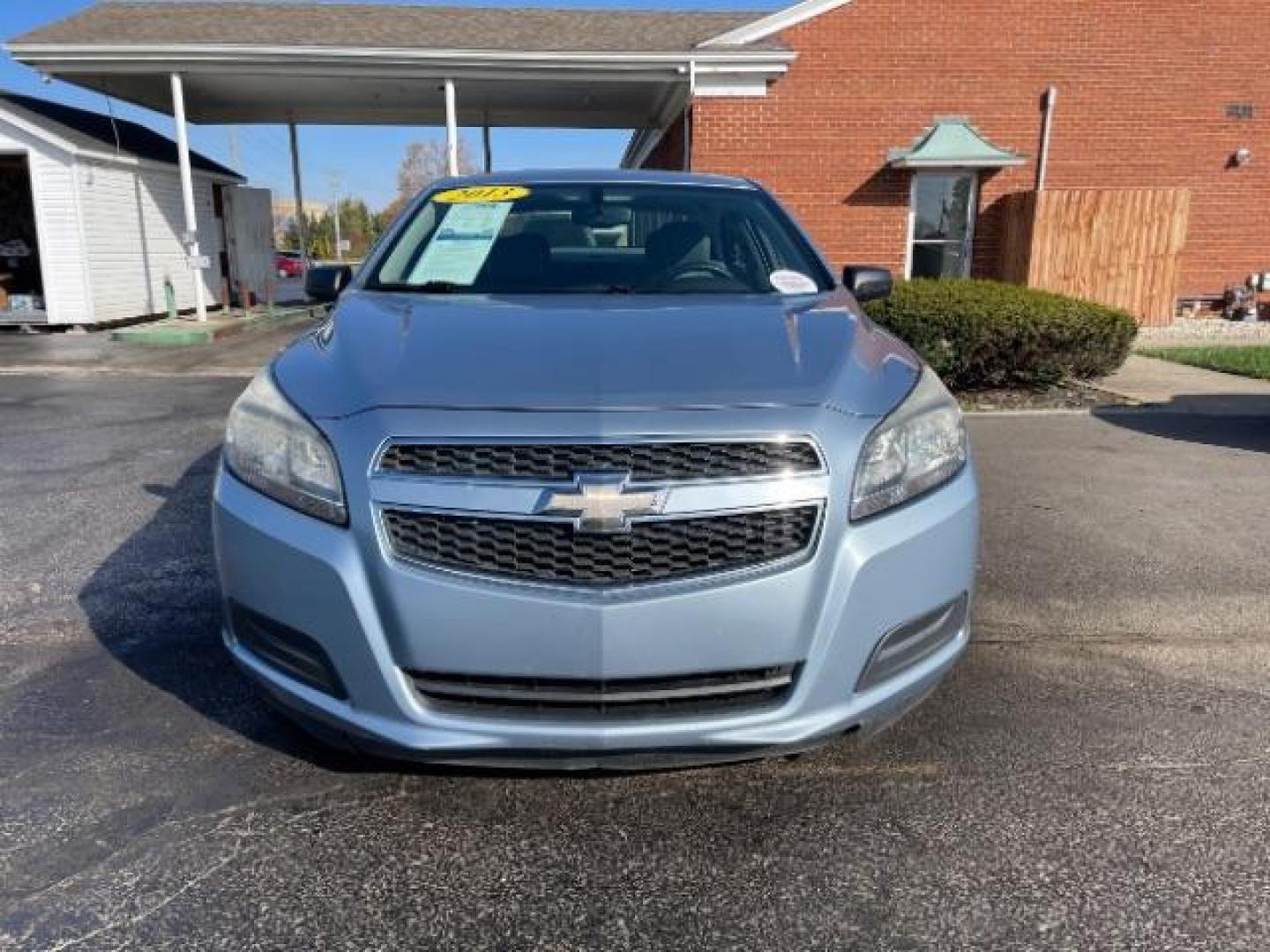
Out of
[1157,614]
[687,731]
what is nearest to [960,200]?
[1157,614]

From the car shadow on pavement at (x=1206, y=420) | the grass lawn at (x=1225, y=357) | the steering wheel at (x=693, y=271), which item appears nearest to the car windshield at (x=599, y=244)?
the steering wheel at (x=693, y=271)

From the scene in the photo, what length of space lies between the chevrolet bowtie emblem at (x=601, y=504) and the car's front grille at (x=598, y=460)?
0.13 feet

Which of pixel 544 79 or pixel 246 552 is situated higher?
pixel 544 79

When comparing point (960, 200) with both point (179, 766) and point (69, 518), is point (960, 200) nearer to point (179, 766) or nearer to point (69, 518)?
point (69, 518)

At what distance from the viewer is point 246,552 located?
222cm

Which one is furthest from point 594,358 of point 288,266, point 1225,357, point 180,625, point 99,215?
point 288,266

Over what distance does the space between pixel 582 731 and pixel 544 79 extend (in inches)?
522

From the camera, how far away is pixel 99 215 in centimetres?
1430

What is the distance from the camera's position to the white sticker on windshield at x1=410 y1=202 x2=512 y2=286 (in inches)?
133

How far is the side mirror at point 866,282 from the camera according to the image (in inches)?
148

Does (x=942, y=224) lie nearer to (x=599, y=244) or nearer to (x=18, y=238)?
(x=599, y=244)

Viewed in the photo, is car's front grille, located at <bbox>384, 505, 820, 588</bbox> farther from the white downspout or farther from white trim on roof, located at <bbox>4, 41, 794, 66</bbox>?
the white downspout

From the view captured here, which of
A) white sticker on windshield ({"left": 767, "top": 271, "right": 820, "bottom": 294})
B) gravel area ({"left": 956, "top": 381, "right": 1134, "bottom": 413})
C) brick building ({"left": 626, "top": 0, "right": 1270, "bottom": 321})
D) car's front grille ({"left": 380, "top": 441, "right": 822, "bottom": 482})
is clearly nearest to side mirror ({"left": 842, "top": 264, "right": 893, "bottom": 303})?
white sticker on windshield ({"left": 767, "top": 271, "right": 820, "bottom": 294})

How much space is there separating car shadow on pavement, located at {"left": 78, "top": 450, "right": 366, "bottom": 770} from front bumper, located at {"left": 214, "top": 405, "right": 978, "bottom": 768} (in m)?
0.65
